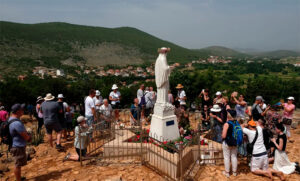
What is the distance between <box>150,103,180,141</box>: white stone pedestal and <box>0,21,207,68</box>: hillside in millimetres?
61835

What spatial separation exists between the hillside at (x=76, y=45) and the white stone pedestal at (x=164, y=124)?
6183 centimetres

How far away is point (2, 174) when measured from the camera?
4758mm

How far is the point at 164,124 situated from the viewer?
5.65m

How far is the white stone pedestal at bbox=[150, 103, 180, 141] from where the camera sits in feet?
18.5

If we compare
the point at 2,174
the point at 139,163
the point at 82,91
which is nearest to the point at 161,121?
the point at 139,163

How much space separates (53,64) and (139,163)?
67441 mm

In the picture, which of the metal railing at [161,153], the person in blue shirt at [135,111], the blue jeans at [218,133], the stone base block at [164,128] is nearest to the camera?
the metal railing at [161,153]

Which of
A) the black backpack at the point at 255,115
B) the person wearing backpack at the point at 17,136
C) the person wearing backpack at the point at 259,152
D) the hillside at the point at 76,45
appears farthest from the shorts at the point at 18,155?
the hillside at the point at 76,45

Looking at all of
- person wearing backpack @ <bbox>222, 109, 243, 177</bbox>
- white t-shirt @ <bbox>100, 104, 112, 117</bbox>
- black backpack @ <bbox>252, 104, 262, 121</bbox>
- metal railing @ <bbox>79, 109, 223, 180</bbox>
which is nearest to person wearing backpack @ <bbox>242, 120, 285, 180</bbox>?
person wearing backpack @ <bbox>222, 109, 243, 177</bbox>

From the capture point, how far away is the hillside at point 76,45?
63.3 meters

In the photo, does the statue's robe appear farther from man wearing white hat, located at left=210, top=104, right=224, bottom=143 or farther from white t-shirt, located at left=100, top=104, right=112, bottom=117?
white t-shirt, located at left=100, top=104, right=112, bottom=117

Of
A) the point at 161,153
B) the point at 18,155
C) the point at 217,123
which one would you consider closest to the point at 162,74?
the point at 161,153

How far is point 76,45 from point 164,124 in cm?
9241

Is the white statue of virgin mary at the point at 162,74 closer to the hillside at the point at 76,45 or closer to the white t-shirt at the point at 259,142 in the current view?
the white t-shirt at the point at 259,142
